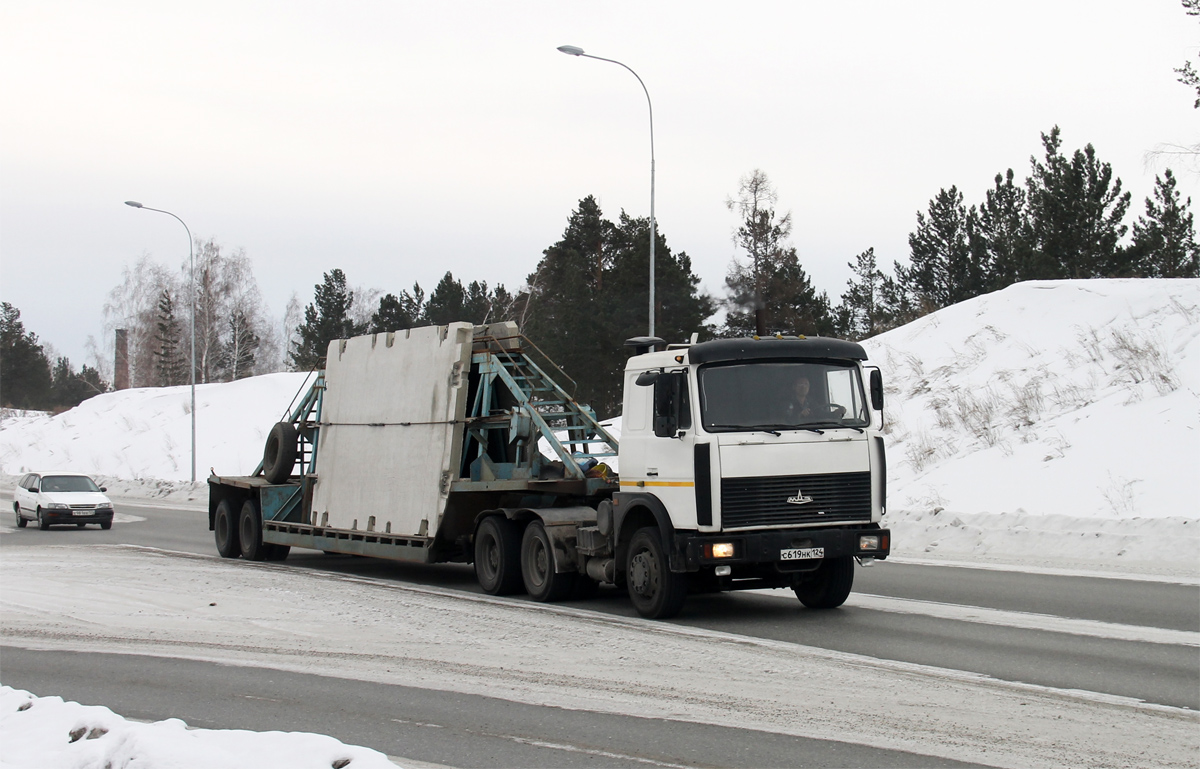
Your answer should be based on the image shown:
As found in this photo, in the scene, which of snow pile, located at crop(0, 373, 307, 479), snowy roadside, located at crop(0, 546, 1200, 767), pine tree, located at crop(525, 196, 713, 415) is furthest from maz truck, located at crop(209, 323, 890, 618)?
snow pile, located at crop(0, 373, 307, 479)

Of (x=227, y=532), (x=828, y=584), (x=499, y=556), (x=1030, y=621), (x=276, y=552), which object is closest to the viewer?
(x=1030, y=621)

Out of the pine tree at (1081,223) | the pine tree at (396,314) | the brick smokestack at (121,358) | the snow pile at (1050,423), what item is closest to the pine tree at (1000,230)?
the pine tree at (1081,223)

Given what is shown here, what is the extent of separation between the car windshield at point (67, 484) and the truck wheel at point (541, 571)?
18335mm

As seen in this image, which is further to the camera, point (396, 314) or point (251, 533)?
point (396, 314)

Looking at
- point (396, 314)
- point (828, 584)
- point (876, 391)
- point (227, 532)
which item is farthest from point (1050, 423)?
point (396, 314)

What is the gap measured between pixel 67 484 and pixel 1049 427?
22.7m

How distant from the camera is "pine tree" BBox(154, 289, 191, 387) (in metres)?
83.1

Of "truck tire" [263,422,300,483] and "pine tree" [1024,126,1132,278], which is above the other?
"pine tree" [1024,126,1132,278]

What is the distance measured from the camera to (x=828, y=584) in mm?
11445

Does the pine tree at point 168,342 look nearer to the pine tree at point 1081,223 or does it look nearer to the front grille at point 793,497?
the pine tree at point 1081,223

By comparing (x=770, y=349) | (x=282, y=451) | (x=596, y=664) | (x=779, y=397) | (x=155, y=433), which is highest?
(x=155, y=433)

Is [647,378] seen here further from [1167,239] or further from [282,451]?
[1167,239]

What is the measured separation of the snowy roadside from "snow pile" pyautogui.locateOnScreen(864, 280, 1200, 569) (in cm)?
840

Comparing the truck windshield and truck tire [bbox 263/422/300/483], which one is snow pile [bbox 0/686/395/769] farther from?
truck tire [bbox 263/422/300/483]
